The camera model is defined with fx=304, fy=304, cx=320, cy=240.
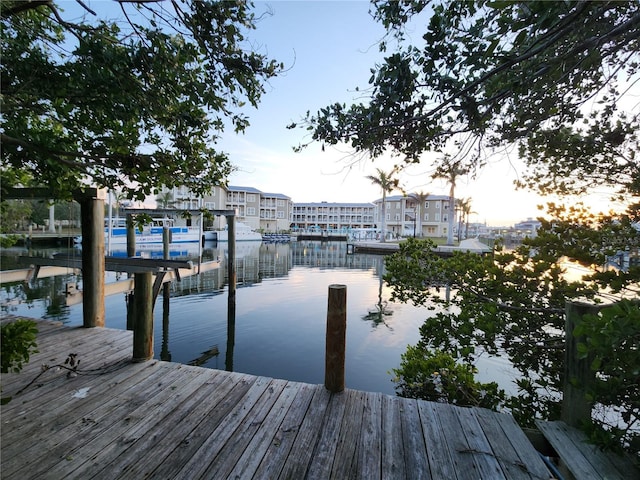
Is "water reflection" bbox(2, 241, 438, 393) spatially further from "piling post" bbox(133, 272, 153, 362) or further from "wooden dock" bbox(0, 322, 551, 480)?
"wooden dock" bbox(0, 322, 551, 480)

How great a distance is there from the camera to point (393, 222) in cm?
7431

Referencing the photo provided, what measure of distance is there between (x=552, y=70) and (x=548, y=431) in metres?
2.99

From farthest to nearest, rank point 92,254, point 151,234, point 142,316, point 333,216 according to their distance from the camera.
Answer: point 333,216 → point 151,234 → point 92,254 → point 142,316

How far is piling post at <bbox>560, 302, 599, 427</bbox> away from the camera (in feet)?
8.59

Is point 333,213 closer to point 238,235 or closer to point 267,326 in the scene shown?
point 238,235

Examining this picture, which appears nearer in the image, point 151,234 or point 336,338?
point 336,338

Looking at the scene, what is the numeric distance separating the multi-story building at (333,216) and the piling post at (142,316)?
3129 inches

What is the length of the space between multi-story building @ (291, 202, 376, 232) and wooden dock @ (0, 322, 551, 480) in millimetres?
80040

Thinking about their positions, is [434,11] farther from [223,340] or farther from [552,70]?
[223,340]

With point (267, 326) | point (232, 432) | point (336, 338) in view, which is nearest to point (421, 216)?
point (267, 326)

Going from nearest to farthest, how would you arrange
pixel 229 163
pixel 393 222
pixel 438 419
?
pixel 438 419 → pixel 229 163 → pixel 393 222

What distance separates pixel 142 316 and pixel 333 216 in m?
84.0

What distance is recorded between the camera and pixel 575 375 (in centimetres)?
269

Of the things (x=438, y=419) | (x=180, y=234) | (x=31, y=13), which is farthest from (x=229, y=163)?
(x=180, y=234)
